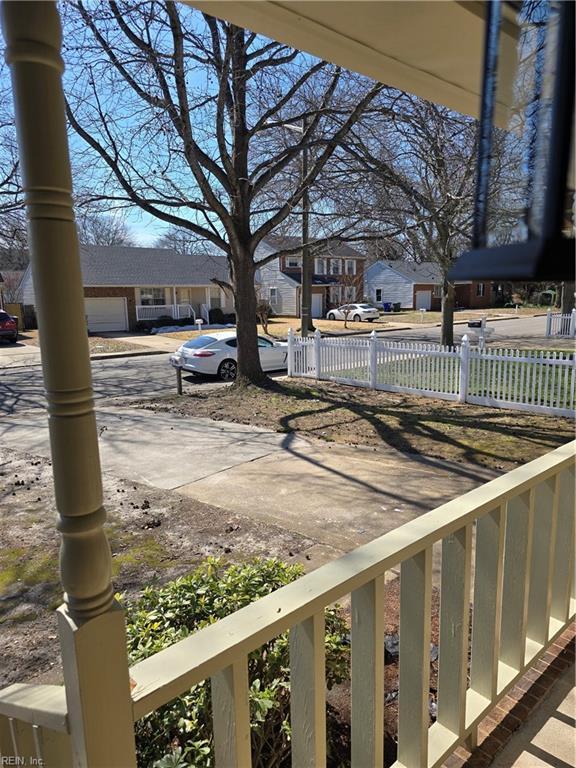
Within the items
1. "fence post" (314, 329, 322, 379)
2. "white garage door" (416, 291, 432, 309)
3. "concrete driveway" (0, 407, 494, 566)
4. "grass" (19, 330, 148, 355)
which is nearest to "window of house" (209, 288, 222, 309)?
"grass" (19, 330, 148, 355)

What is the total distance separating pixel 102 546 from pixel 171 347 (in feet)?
71.8

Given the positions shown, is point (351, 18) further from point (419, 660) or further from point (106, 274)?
point (106, 274)

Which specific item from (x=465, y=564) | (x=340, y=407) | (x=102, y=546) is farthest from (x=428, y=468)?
(x=102, y=546)

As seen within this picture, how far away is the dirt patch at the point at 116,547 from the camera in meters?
3.27

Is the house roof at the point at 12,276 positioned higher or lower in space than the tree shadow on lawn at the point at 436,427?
higher

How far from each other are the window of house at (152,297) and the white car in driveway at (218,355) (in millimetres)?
18822

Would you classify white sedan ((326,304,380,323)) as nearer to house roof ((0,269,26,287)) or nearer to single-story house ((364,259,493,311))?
single-story house ((364,259,493,311))

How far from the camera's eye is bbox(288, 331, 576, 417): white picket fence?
917 centimetres

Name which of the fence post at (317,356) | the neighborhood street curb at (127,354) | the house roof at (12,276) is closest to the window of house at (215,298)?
the house roof at (12,276)

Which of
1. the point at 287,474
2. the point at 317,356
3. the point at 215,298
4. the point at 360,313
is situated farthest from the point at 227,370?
the point at 360,313

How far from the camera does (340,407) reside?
997cm

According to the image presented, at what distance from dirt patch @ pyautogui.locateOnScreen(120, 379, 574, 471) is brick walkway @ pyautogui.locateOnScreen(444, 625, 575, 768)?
394 cm

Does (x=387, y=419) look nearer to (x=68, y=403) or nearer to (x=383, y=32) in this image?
(x=383, y=32)

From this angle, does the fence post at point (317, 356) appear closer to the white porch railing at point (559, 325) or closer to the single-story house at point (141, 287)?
the white porch railing at point (559, 325)
